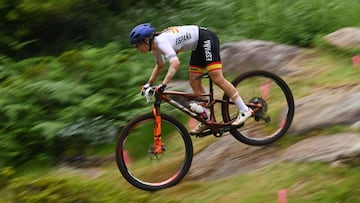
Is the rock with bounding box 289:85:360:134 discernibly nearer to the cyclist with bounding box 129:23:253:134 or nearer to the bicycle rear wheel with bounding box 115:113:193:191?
the cyclist with bounding box 129:23:253:134

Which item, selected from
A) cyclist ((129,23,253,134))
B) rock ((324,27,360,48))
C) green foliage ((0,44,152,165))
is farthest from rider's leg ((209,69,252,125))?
rock ((324,27,360,48))

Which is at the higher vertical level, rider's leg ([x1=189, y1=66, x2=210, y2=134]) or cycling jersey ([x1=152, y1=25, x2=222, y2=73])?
cycling jersey ([x1=152, y1=25, x2=222, y2=73])

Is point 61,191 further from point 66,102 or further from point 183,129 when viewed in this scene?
point 66,102

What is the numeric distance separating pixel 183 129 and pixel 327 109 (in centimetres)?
175

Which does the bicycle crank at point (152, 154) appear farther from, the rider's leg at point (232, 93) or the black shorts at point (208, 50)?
the black shorts at point (208, 50)

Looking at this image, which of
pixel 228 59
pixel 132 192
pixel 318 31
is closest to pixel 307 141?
pixel 132 192

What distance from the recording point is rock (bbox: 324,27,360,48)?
8.51 m

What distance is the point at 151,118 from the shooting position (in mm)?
6004

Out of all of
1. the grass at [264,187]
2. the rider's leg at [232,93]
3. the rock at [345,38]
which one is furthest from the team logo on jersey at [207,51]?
the rock at [345,38]

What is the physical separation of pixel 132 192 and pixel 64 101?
2.02 m

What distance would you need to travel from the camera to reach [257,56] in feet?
28.2

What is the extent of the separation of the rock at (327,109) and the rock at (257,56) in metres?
1.30

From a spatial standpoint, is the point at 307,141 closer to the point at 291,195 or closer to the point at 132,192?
the point at 291,195

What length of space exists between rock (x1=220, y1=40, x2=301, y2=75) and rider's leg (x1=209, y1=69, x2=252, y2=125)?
217cm
